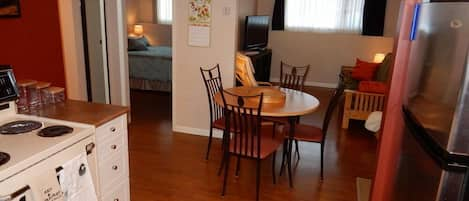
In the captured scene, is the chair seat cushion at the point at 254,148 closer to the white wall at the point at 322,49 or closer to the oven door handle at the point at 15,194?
the oven door handle at the point at 15,194

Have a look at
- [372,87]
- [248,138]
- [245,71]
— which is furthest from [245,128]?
[372,87]

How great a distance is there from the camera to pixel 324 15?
688 centimetres

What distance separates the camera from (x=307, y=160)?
3764 millimetres

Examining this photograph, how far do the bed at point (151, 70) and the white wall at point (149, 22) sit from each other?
158 cm

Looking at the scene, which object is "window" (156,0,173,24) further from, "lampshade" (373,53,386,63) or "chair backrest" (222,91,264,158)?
"chair backrest" (222,91,264,158)

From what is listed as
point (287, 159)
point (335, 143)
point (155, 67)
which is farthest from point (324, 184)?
point (155, 67)

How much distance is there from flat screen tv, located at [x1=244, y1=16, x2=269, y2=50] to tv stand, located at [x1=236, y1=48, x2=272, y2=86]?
95mm

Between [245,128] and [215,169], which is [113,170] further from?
[215,169]

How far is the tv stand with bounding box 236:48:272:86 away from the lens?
230 inches

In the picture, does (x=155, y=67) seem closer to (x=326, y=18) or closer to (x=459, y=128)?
(x=326, y=18)

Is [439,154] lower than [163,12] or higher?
lower

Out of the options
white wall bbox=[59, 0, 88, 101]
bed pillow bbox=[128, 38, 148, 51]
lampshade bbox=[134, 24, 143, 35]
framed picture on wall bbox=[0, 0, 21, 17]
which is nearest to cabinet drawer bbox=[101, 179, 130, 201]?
framed picture on wall bbox=[0, 0, 21, 17]

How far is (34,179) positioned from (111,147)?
23.9 inches

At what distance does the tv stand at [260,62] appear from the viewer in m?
5.84
